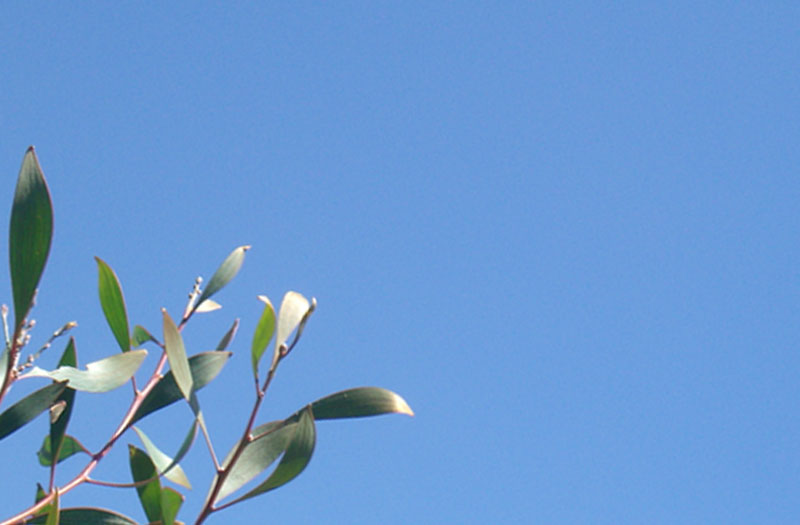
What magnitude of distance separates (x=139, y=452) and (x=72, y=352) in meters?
0.23

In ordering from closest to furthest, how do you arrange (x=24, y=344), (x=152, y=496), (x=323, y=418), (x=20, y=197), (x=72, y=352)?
(x=20, y=197) → (x=24, y=344) → (x=323, y=418) → (x=152, y=496) → (x=72, y=352)

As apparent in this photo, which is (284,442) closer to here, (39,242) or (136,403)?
(136,403)

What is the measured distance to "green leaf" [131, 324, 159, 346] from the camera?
5.08 feet

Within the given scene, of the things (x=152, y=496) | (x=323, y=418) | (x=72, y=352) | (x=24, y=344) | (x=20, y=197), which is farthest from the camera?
(x=72, y=352)

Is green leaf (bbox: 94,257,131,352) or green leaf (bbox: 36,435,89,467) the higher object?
green leaf (bbox: 94,257,131,352)

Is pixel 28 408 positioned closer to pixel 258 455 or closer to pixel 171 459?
pixel 171 459

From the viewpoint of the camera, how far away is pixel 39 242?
3.17 feet

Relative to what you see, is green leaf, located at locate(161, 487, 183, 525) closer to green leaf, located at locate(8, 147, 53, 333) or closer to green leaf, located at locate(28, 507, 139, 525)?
green leaf, located at locate(28, 507, 139, 525)

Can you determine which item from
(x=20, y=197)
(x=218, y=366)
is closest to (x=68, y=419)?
(x=218, y=366)

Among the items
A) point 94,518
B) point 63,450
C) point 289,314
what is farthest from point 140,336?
point 289,314

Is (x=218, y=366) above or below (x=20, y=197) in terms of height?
below

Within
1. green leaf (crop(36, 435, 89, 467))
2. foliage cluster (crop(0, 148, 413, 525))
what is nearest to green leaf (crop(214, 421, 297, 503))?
foliage cluster (crop(0, 148, 413, 525))

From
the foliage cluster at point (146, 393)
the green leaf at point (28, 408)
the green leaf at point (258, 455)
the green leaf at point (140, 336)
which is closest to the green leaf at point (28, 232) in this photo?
the foliage cluster at point (146, 393)

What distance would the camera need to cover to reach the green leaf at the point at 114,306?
144cm
